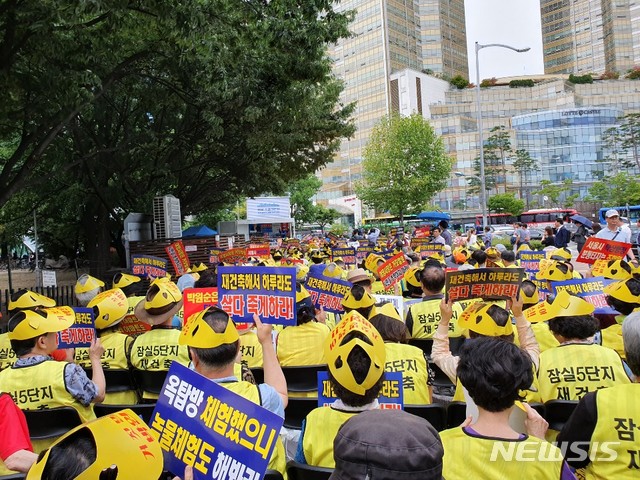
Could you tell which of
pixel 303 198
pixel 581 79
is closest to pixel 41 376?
pixel 303 198

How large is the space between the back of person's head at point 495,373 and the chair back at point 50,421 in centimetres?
253

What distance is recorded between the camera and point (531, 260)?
10227mm

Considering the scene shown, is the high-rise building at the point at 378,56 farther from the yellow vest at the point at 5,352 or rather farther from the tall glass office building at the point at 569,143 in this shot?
the yellow vest at the point at 5,352

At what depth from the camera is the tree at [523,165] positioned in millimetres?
82438

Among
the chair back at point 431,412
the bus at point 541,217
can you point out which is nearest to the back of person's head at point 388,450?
the chair back at point 431,412

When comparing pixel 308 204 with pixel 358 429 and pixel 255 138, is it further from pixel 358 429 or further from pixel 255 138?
pixel 358 429

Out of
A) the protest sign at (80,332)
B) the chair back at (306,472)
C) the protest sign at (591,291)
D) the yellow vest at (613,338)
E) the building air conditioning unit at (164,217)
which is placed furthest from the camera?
the building air conditioning unit at (164,217)

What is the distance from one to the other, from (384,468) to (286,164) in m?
23.5

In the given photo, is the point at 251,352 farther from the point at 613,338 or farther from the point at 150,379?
the point at 613,338

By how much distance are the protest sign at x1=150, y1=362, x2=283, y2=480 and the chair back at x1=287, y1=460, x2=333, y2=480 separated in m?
0.42

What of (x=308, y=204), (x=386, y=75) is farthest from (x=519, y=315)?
(x=386, y=75)

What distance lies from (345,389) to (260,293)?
6.00 ft

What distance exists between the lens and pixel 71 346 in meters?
5.01

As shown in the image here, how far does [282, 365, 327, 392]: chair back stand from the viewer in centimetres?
493
